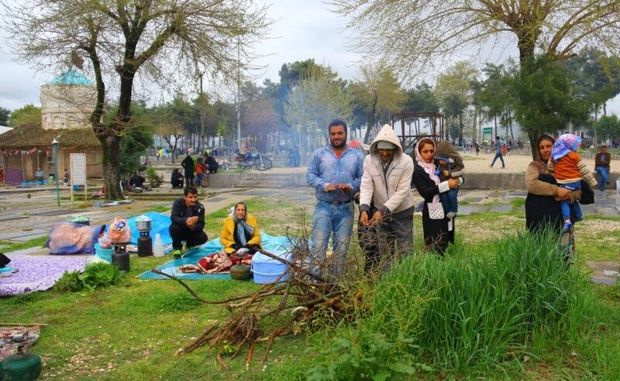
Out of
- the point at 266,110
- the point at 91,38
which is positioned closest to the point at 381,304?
the point at 91,38

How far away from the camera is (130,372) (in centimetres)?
360

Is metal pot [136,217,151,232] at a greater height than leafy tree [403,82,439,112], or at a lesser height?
lesser

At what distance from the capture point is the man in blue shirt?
4988 millimetres

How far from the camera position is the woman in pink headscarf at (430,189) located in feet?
18.0

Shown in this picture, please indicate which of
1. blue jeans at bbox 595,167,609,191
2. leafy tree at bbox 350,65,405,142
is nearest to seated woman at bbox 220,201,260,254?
blue jeans at bbox 595,167,609,191

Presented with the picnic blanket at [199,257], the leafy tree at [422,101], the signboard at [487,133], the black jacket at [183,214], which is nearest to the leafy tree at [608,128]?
the leafy tree at [422,101]

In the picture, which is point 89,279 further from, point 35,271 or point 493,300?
point 493,300

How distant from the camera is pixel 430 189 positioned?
545 centimetres

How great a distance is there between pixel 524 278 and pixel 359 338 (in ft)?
4.08

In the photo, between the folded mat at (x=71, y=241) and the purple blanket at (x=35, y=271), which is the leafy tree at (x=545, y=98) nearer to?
the folded mat at (x=71, y=241)

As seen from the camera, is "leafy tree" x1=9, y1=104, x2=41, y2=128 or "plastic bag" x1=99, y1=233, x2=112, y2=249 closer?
"plastic bag" x1=99, y1=233, x2=112, y2=249

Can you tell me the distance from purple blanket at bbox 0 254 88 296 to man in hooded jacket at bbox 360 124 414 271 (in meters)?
3.65

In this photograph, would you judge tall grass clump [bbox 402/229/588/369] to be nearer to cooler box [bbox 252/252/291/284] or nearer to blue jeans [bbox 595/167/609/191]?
cooler box [bbox 252/252/291/284]

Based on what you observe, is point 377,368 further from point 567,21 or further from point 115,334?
point 567,21
